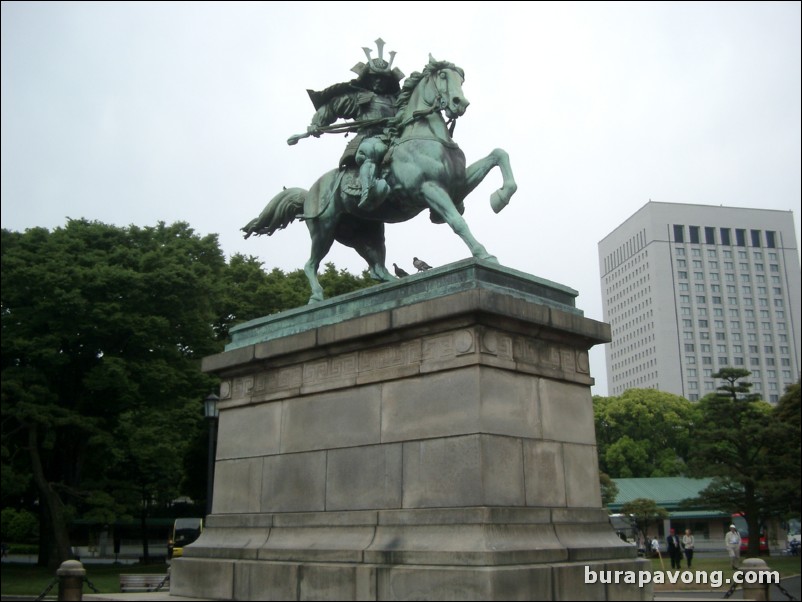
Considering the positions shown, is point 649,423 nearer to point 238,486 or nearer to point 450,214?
point 238,486

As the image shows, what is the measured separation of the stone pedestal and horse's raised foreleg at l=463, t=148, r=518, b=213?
3.91 feet

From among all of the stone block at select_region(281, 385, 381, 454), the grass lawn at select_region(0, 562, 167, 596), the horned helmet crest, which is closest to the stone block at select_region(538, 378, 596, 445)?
the stone block at select_region(281, 385, 381, 454)

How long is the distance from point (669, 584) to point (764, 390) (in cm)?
11617

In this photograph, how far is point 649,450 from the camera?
240 feet

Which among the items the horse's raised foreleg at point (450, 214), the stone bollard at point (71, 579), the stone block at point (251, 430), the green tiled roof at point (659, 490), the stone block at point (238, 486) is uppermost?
the horse's raised foreleg at point (450, 214)

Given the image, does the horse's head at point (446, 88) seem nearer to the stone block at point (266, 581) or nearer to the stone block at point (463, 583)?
the stone block at point (463, 583)

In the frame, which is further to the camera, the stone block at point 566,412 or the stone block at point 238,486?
the stone block at point 238,486

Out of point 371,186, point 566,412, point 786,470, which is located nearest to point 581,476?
point 566,412

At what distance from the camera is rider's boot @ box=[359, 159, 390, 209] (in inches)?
404

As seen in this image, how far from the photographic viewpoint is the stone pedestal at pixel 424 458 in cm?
766

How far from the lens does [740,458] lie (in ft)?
121

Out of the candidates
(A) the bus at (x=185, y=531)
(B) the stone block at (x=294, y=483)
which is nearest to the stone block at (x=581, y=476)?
(B) the stone block at (x=294, y=483)

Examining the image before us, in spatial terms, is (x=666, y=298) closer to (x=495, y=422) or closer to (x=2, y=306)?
(x=2, y=306)

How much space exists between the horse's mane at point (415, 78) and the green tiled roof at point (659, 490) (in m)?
49.4
